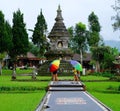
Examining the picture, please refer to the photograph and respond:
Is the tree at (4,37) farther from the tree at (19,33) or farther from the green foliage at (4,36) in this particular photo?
the tree at (19,33)

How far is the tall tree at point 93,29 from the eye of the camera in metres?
102

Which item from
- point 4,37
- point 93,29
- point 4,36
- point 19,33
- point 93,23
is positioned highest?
point 93,23


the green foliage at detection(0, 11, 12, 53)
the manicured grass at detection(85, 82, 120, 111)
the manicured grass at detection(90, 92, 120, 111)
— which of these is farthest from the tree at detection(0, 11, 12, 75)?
the manicured grass at detection(90, 92, 120, 111)

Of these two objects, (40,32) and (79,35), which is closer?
(40,32)

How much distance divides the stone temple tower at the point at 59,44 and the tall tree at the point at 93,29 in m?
30.1

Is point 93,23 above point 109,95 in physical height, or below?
above

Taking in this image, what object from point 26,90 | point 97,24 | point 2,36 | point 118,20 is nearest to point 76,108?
point 26,90

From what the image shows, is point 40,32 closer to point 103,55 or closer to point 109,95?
point 103,55

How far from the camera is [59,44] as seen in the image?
233 feet

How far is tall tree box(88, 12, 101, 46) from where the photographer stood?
10184 centimetres

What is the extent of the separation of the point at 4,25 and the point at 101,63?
2533cm

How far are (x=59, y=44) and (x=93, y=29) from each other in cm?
3270

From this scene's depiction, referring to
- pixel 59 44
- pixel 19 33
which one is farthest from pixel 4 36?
pixel 59 44

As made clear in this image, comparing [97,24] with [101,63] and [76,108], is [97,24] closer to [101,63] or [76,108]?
[101,63]
